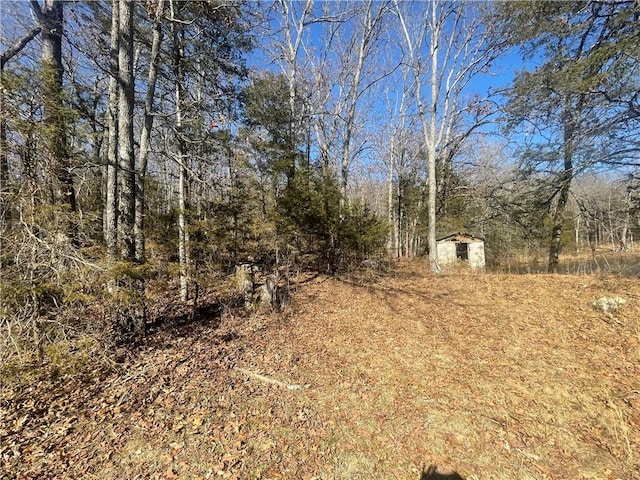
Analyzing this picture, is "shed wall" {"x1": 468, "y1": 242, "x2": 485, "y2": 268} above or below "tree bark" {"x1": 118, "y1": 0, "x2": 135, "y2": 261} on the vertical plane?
below

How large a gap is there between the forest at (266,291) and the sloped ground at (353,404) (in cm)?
3

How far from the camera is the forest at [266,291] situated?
259cm

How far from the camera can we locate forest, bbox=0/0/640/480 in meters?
2.59

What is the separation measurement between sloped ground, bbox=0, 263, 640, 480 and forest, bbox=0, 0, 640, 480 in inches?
1.1

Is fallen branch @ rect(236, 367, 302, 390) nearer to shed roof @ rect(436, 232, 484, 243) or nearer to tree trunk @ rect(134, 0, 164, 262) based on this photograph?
tree trunk @ rect(134, 0, 164, 262)

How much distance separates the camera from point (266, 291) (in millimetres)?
5918

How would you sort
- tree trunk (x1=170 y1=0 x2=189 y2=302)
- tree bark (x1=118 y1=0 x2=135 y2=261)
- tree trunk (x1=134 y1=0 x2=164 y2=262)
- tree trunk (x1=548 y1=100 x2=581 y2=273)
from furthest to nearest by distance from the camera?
tree trunk (x1=548 y1=100 x2=581 y2=273) → tree trunk (x1=170 y1=0 x2=189 y2=302) → tree trunk (x1=134 y1=0 x2=164 y2=262) → tree bark (x1=118 y1=0 x2=135 y2=261)

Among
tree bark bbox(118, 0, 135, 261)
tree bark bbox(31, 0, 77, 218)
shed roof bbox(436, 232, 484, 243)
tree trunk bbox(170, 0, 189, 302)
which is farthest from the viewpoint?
shed roof bbox(436, 232, 484, 243)

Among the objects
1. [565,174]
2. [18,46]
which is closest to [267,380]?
[18,46]

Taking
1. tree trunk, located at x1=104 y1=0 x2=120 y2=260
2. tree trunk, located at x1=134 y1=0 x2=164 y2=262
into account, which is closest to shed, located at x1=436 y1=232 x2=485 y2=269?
tree trunk, located at x1=134 y1=0 x2=164 y2=262

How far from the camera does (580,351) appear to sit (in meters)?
3.98

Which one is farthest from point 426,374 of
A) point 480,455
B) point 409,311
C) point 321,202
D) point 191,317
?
point 321,202

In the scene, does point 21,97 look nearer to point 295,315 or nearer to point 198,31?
point 198,31

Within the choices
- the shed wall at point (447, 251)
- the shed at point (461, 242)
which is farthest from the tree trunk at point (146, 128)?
the shed wall at point (447, 251)
